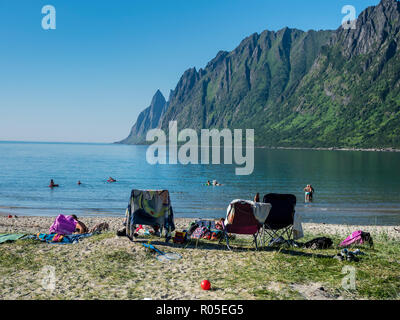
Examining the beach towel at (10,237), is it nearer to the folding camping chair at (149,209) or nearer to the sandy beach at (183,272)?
the sandy beach at (183,272)

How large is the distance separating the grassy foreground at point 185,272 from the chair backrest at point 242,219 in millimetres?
703

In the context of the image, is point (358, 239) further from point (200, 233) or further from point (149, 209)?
point (149, 209)

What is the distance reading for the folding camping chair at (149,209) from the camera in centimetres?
1152

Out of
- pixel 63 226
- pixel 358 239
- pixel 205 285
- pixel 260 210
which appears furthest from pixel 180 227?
pixel 205 285

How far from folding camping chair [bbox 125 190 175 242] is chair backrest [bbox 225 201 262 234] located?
2201 mm

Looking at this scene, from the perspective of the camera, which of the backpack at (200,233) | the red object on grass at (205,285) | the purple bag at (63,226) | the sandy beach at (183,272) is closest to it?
the sandy beach at (183,272)

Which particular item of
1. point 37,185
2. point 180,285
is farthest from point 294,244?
point 37,185

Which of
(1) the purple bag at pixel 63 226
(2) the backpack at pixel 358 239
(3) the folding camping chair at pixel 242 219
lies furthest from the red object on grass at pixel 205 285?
(1) the purple bag at pixel 63 226

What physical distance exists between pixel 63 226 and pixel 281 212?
889 centimetres

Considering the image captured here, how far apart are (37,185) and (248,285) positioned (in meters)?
44.8

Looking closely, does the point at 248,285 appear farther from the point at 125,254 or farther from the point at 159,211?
the point at 159,211

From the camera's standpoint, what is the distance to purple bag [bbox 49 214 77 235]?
14.5m

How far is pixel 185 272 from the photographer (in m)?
8.81
